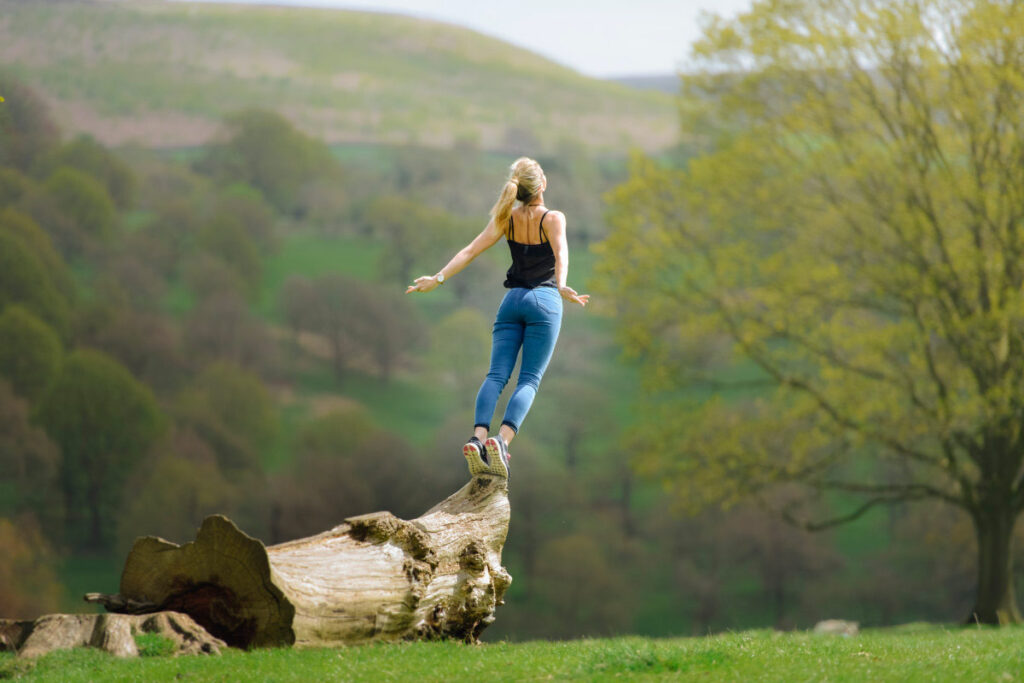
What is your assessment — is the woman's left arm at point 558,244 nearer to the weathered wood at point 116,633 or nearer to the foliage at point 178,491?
the weathered wood at point 116,633

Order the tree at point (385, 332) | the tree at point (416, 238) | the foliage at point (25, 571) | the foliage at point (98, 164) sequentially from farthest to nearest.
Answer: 1. the tree at point (416, 238)
2. the tree at point (385, 332)
3. the foliage at point (98, 164)
4. the foliage at point (25, 571)

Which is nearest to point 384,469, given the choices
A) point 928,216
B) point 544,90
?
point 928,216

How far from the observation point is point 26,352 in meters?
25.4

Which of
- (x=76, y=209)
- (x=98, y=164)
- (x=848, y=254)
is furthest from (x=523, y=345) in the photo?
(x=98, y=164)

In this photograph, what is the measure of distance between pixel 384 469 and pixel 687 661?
22040 millimetres

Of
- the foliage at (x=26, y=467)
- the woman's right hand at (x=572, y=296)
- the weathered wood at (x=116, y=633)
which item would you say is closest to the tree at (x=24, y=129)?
the foliage at (x=26, y=467)

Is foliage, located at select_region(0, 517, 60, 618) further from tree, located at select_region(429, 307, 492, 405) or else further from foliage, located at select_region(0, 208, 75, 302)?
tree, located at select_region(429, 307, 492, 405)

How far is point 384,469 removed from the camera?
92.7 ft

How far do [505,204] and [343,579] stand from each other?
3632 millimetres

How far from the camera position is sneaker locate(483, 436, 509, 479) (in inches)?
321

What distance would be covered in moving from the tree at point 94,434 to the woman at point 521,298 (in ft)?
67.9

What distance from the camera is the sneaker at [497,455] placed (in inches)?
321

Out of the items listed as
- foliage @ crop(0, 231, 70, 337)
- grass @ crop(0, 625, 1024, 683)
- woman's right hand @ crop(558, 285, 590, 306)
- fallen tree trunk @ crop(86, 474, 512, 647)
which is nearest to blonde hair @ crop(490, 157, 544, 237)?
woman's right hand @ crop(558, 285, 590, 306)

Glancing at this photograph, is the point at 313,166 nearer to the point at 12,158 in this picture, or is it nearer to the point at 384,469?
the point at 12,158
